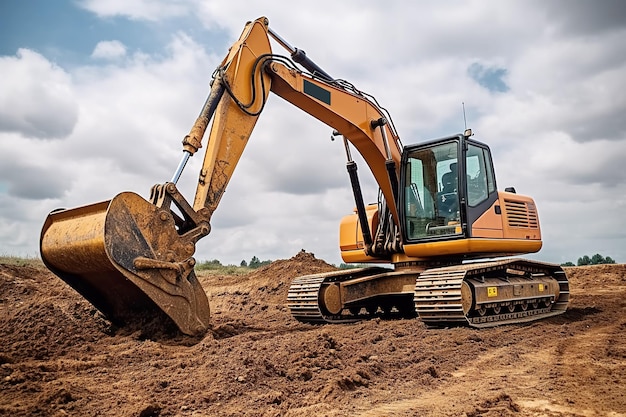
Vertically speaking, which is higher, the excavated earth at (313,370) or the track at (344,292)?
the track at (344,292)

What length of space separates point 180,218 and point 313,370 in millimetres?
2814

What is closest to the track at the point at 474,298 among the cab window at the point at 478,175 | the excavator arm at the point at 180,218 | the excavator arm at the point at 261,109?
the cab window at the point at 478,175

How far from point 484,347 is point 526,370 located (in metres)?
1.13

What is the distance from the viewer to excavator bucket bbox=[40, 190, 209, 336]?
21.4 ft

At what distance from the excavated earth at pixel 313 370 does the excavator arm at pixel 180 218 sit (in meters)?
0.49

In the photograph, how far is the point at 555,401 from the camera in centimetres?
474

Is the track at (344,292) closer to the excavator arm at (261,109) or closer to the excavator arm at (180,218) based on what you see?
the excavator arm at (261,109)

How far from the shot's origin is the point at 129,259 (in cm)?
652

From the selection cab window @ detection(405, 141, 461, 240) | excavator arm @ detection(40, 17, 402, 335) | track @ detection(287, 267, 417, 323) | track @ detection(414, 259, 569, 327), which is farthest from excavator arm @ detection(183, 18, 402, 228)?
track @ detection(414, 259, 569, 327)

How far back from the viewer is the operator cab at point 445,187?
8805 millimetres

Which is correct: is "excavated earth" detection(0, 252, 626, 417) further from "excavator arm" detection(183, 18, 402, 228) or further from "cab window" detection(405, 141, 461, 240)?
"excavator arm" detection(183, 18, 402, 228)

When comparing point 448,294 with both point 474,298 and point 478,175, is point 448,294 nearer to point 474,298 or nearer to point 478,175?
point 474,298

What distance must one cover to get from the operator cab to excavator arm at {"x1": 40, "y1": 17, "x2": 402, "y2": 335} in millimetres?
1285

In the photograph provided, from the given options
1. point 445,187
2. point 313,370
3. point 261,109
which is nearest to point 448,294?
point 445,187
